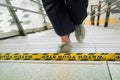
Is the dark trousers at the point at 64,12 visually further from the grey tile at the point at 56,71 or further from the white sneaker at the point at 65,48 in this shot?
the grey tile at the point at 56,71

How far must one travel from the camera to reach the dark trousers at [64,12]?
4.17ft

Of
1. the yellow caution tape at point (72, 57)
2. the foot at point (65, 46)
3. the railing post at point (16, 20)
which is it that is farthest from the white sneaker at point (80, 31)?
the railing post at point (16, 20)

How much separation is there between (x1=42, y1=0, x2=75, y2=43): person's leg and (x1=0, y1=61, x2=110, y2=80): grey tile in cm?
33

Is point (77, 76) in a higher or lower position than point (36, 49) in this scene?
lower

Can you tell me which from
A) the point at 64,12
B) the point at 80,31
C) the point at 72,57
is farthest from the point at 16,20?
the point at 72,57

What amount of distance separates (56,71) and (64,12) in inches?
19.9

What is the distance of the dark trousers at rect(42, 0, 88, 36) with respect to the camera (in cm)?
127

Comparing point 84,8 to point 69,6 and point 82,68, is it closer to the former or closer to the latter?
point 69,6

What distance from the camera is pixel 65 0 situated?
51.4 inches

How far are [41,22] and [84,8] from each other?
225 cm

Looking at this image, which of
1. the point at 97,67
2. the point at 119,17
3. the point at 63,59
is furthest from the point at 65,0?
the point at 119,17

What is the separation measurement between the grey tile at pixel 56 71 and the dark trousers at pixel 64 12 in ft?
1.12

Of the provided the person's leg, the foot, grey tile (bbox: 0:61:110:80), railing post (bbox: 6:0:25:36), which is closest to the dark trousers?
the person's leg

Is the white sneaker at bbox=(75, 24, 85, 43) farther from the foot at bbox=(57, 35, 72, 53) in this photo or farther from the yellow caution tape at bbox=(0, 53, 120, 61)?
the yellow caution tape at bbox=(0, 53, 120, 61)
